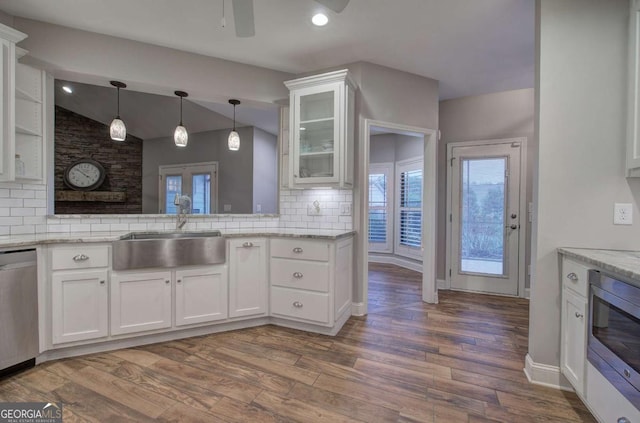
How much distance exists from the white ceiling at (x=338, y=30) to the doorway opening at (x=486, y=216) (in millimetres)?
1014

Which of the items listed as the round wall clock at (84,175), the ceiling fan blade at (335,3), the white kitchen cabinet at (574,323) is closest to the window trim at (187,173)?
the round wall clock at (84,175)

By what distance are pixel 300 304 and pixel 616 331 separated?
→ 2038mm

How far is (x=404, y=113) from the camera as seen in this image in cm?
323

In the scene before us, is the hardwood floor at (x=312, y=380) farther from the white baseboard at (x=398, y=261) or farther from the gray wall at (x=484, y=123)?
the white baseboard at (x=398, y=261)

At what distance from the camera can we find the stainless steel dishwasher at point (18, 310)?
1851mm

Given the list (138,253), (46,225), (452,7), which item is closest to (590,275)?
(452,7)

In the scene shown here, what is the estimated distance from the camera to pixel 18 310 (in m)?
1.92

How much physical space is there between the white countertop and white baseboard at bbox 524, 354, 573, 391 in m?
0.75

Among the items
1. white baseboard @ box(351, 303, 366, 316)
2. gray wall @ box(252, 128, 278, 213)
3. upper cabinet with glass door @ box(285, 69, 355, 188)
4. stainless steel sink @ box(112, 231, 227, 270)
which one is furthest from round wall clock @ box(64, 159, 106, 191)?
white baseboard @ box(351, 303, 366, 316)

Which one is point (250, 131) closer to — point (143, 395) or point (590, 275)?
point (143, 395)

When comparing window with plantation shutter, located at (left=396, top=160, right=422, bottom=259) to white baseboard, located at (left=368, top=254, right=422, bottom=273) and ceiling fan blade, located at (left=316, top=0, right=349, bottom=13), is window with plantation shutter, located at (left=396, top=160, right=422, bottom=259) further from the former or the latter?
ceiling fan blade, located at (left=316, top=0, right=349, bottom=13)

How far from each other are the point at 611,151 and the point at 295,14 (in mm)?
2351

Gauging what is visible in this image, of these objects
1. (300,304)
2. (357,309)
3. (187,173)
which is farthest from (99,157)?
(357,309)

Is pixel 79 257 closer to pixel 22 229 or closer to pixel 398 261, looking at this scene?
pixel 22 229
